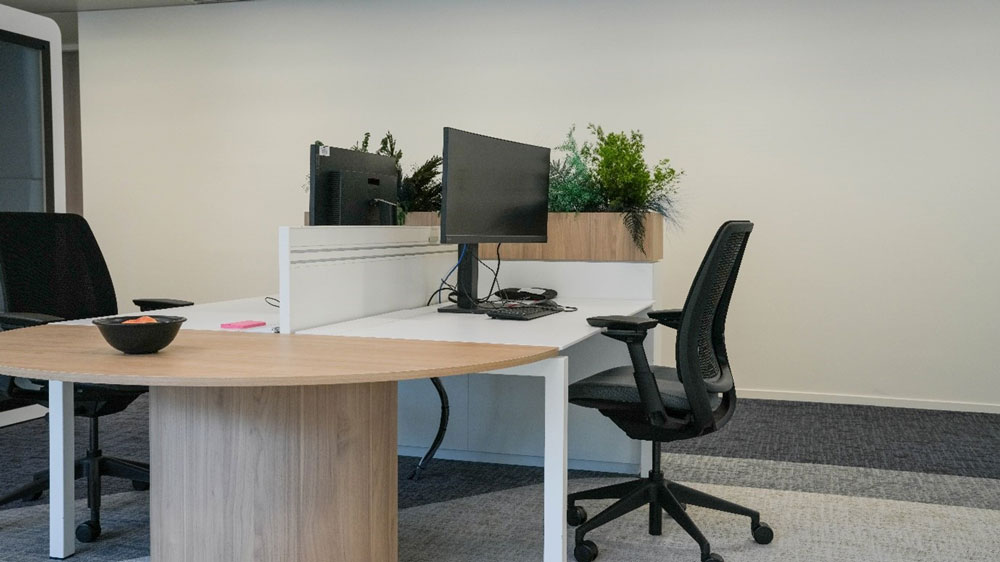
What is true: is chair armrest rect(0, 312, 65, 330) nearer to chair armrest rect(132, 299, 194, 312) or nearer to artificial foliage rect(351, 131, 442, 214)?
chair armrest rect(132, 299, 194, 312)

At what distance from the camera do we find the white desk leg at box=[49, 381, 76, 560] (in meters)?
2.65

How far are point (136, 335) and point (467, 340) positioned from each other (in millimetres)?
801

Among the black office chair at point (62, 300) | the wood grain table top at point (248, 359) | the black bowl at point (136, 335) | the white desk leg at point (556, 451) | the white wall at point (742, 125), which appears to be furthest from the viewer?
the white wall at point (742, 125)

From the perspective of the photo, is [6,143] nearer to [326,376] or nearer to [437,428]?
[437,428]

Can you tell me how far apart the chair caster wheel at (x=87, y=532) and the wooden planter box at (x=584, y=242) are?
1.59 metres

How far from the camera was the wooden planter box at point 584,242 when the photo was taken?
3.62m

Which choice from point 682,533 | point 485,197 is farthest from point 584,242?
point 682,533

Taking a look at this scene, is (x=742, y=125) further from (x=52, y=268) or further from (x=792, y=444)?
(x=52, y=268)

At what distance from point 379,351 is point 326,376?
1.15ft

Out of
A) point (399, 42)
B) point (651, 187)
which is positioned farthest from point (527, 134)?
point (651, 187)

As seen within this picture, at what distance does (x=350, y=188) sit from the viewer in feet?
10.6

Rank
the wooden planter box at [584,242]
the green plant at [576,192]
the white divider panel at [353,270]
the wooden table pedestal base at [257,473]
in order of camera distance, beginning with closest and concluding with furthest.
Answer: the wooden table pedestal base at [257,473] < the white divider panel at [353,270] < the wooden planter box at [584,242] < the green plant at [576,192]

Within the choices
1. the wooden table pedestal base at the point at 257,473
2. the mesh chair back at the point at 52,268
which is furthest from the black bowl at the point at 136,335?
the mesh chair back at the point at 52,268

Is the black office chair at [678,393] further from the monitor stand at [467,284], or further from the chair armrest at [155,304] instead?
the chair armrest at [155,304]
